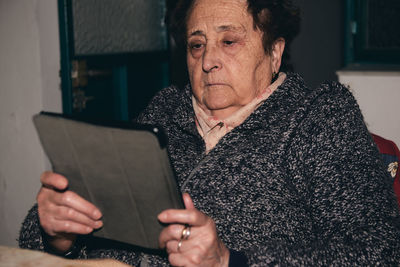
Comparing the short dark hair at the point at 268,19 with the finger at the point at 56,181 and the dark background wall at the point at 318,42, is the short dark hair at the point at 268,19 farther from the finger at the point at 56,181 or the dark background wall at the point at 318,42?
the dark background wall at the point at 318,42

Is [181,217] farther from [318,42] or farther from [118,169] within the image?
[318,42]

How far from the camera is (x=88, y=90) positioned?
2.32 metres

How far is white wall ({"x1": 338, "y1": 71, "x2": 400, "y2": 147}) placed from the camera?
90.1 inches

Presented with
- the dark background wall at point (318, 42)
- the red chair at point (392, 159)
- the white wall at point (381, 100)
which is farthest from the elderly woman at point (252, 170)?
the dark background wall at point (318, 42)

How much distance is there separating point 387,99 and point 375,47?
450 mm

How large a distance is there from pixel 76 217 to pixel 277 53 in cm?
91

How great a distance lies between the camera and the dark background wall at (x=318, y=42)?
3.40 m

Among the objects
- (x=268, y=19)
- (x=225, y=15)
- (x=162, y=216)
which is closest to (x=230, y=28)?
(x=225, y=15)

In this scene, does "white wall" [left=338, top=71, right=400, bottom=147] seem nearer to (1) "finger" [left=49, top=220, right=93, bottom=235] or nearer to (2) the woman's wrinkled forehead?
(2) the woman's wrinkled forehead

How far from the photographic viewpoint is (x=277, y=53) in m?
1.56

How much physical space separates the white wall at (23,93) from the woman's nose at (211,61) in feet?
3.44

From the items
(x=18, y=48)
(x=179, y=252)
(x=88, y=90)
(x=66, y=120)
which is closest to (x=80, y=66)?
(x=88, y=90)

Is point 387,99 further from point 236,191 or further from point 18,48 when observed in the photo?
point 18,48

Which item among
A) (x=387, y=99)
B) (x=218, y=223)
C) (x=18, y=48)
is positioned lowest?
(x=218, y=223)
